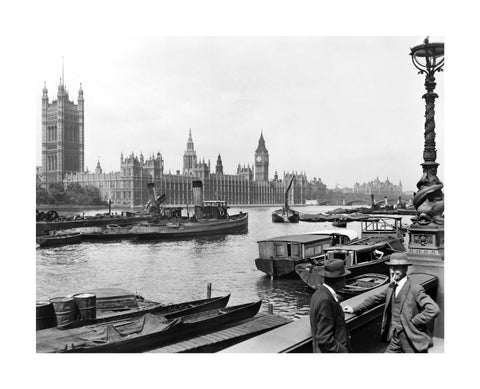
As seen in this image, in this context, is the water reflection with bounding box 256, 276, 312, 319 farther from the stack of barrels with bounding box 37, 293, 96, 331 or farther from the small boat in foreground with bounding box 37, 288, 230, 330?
the stack of barrels with bounding box 37, 293, 96, 331

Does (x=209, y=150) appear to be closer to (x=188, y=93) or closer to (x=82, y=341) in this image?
(x=188, y=93)

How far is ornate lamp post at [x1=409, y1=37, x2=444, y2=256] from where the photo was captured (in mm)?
4766

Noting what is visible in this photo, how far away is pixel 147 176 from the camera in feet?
92.4

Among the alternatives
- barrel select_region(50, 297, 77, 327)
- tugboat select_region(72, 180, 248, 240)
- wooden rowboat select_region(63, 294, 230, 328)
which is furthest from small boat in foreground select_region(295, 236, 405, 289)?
tugboat select_region(72, 180, 248, 240)

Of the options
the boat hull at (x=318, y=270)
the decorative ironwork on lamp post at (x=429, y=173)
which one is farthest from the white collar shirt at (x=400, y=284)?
the boat hull at (x=318, y=270)

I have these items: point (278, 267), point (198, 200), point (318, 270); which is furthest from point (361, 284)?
point (198, 200)

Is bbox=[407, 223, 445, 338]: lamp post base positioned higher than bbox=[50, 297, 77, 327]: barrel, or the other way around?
bbox=[407, 223, 445, 338]: lamp post base

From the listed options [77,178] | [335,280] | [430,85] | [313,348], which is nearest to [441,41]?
[430,85]

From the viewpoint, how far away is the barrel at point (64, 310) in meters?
6.78

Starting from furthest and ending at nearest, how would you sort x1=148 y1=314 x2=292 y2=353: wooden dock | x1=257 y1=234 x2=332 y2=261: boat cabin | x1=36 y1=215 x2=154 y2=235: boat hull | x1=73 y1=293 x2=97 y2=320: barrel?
x1=36 y1=215 x2=154 y2=235: boat hull < x1=257 y1=234 x2=332 y2=261: boat cabin < x1=73 y1=293 x2=97 y2=320: barrel < x1=148 y1=314 x2=292 y2=353: wooden dock

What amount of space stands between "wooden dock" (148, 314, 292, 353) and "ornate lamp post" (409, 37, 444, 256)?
3.33m

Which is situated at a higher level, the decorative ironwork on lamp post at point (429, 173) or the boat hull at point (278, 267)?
the decorative ironwork on lamp post at point (429, 173)

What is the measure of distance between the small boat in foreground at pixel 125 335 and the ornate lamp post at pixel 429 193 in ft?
12.8

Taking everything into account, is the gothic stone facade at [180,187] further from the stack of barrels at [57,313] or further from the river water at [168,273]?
the stack of barrels at [57,313]
